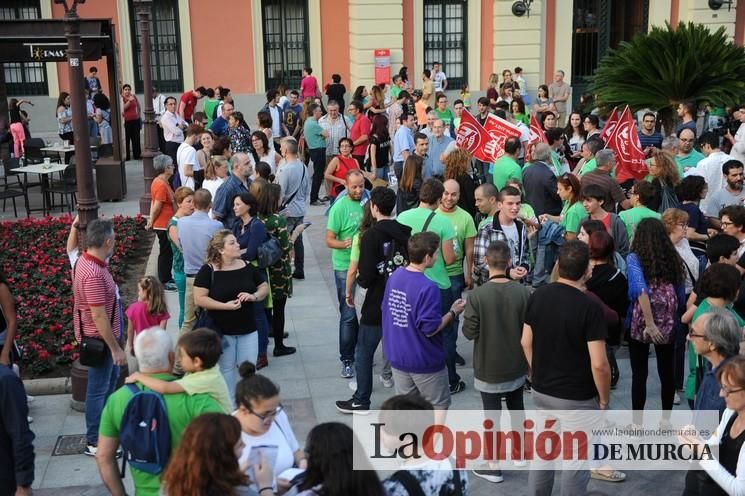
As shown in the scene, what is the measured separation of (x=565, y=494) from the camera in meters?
6.05

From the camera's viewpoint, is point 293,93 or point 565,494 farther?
point 293,93

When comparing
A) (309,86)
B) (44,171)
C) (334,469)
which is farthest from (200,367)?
(309,86)

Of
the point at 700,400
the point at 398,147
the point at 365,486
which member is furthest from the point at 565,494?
the point at 398,147

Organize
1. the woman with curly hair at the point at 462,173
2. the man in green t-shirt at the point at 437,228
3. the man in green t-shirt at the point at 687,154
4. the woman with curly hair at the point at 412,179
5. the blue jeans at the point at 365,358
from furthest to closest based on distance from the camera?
the man in green t-shirt at the point at 687,154, the woman with curly hair at the point at 462,173, the woman with curly hair at the point at 412,179, the man in green t-shirt at the point at 437,228, the blue jeans at the point at 365,358

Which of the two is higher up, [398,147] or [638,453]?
[398,147]

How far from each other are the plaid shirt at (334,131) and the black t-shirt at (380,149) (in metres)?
1.04

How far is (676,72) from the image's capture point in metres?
13.6

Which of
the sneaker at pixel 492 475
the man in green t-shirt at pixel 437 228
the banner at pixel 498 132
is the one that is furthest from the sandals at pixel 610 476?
the banner at pixel 498 132

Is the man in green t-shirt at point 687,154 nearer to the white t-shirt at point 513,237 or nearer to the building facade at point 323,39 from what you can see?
the white t-shirt at point 513,237

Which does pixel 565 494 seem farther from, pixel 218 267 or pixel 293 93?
pixel 293 93

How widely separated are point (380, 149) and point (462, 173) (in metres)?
4.71

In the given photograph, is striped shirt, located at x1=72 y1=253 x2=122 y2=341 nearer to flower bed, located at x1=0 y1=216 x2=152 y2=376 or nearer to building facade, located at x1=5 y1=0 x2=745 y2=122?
flower bed, located at x1=0 y1=216 x2=152 y2=376

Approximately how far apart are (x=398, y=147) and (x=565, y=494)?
8.56 metres

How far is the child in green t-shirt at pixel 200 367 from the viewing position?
493 centimetres
